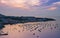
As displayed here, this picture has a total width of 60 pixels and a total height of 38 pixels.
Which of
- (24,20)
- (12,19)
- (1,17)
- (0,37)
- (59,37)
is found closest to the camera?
(0,37)

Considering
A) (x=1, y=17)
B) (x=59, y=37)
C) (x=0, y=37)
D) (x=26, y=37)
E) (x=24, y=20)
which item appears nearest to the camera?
(x=0, y=37)

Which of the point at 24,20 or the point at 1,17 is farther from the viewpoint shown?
the point at 24,20

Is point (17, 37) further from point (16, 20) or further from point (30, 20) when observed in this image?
point (30, 20)

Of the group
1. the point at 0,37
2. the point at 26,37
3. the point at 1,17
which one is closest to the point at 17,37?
the point at 26,37

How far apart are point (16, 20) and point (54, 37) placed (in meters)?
58.1

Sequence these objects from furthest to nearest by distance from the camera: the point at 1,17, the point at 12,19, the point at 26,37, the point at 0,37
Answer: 1. the point at 12,19
2. the point at 1,17
3. the point at 26,37
4. the point at 0,37

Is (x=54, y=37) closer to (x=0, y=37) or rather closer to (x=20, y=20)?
(x=0, y=37)

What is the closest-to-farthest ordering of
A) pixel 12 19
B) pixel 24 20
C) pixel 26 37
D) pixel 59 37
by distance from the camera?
pixel 26 37 → pixel 59 37 → pixel 12 19 → pixel 24 20

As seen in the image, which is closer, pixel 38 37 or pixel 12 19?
pixel 38 37

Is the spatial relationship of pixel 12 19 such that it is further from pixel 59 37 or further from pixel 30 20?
pixel 59 37

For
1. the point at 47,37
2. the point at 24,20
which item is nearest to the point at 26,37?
the point at 47,37

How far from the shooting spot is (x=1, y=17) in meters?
83.1

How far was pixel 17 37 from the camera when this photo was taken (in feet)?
121

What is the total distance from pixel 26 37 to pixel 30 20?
72.2 m
